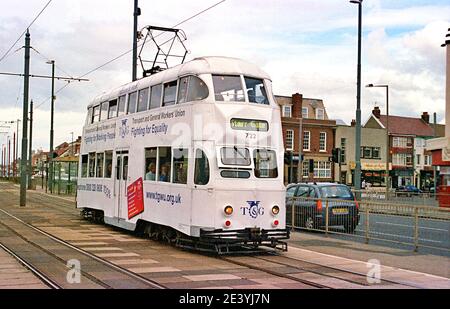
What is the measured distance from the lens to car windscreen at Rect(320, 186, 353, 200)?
19250 millimetres

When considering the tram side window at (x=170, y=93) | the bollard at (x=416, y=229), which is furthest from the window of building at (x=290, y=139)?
the bollard at (x=416, y=229)

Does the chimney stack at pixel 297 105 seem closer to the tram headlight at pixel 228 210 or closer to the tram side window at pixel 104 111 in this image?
the tram side window at pixel 104 111

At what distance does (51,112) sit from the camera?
1810 inches

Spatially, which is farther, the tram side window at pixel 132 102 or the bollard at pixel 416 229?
the tram side window at pixel 132 102

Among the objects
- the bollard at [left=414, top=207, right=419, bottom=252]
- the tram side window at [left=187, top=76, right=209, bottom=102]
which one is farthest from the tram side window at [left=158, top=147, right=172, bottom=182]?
the bollard at [left=414, top=207, right=419, bottom=252]

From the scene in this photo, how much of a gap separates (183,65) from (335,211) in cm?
620

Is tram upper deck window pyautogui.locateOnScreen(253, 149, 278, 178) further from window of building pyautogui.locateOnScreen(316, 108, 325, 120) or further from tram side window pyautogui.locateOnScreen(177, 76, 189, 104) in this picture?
window of building pyautogui.locateOnScreen(316, 108, 325, 120)

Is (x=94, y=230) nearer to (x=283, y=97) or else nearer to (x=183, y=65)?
(x=183, y=65)

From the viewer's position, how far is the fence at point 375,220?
14.4 m

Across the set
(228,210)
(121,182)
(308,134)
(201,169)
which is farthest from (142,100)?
(308,134)

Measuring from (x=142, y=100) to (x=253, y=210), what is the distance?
5102 mm

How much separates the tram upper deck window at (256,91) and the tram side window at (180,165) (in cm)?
193

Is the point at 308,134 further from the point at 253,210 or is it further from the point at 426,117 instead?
the point at 253,210

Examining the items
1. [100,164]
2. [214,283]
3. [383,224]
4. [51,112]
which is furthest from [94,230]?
[51,112]
